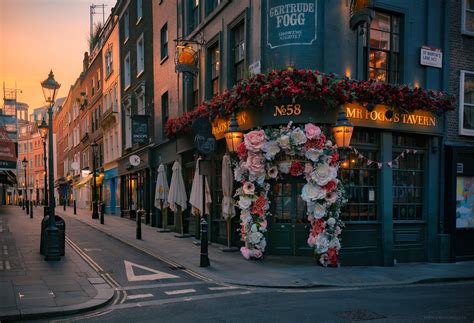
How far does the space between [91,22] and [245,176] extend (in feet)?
138

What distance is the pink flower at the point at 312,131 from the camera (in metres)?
11.5

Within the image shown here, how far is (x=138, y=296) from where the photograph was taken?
28.9 ft

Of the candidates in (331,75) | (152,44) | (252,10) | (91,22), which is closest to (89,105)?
(91,22)

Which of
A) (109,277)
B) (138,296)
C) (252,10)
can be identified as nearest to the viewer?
(138,296)

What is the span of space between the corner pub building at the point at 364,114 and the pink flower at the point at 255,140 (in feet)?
1.12

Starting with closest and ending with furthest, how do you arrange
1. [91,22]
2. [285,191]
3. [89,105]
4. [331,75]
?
[331,75]
[285,191]
[89,105]
[91,22]

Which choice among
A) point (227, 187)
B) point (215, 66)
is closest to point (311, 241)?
point (227, 187)

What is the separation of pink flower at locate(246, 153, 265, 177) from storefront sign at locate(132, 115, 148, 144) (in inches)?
484

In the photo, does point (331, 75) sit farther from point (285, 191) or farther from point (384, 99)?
point (285, 191)

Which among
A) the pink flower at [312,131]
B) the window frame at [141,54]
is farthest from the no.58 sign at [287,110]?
the window frame at [141,54]

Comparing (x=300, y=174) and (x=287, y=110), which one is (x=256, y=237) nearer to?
(x=300, y=174)

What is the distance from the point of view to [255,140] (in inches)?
475

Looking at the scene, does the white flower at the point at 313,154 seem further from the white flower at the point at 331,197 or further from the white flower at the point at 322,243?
the white flower at the point at 322,243

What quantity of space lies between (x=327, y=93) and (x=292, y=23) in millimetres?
2219
